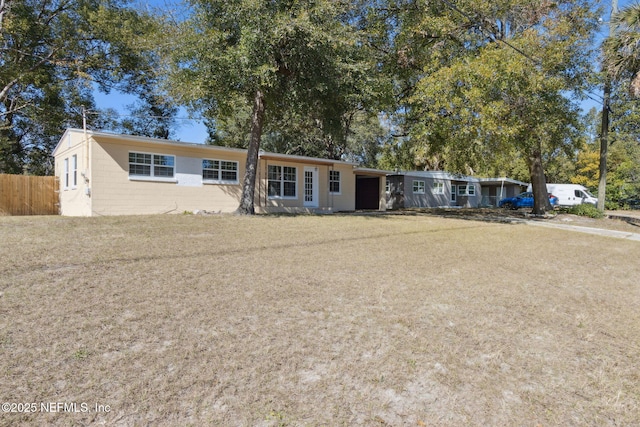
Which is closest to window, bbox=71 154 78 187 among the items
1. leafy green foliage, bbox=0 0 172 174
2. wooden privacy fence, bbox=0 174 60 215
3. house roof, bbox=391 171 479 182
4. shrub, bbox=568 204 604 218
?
wooden privacy fence, bbox=0 174 60 215

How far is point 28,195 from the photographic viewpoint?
51.4 ft

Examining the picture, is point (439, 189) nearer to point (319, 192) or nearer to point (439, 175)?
point (439, 175)

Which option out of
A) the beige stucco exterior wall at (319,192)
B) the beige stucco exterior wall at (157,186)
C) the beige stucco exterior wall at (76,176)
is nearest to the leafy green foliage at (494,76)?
the beige stucco exterior wall at (319,192)

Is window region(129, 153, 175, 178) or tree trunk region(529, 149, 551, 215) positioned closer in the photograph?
window region(129, 153, 175, 178)

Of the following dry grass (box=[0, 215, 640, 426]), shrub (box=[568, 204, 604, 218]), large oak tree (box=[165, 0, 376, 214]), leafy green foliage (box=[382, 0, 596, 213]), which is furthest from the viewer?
shrub (box=[568, 204, 604, 218])

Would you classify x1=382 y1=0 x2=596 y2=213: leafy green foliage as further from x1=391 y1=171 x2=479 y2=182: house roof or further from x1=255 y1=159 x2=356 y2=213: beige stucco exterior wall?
x1=391 y1=171 x2=479 y2=182: house roof

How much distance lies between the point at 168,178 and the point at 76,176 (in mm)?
3518

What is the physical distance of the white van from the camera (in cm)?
2731

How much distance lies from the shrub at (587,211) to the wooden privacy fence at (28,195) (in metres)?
24.0

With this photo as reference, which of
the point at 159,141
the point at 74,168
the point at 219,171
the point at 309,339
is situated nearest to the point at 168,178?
the point at 159,141

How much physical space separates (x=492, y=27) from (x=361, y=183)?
41.8 ft

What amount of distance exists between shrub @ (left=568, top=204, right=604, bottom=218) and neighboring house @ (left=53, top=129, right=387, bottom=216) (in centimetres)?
1188

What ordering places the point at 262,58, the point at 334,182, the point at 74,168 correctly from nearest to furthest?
the point at 262,58 → the point at 74,168 → the point at 334,182

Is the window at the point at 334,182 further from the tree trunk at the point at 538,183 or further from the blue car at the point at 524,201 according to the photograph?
the blue car at the point at 524,201
